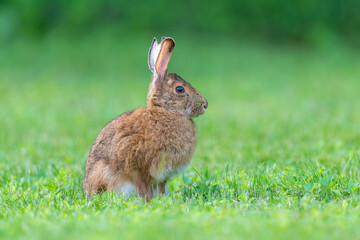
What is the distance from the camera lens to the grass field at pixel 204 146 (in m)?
3.71

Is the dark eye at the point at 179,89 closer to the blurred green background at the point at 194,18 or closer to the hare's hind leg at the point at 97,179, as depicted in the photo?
the hare's hind leg at the point at 97,179

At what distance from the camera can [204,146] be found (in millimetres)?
7930

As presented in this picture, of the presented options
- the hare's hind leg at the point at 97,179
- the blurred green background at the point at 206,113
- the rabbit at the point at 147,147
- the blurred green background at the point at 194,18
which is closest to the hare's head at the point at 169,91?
the rabbit at the point at 147,147

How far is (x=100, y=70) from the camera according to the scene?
18297mm

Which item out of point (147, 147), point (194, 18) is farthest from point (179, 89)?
point (194, 18)

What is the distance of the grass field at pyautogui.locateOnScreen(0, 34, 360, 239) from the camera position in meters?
3.71

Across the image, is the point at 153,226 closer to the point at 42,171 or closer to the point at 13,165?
the point at 42,171

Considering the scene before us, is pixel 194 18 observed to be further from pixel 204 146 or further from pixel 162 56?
pixel 162 56

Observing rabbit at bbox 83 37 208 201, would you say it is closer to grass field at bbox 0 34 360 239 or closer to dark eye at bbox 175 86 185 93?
dark eye at bbox 175 86 185 93

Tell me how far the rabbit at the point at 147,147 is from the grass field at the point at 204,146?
0.73 ft

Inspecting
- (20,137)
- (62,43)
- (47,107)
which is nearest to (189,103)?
(20,137)

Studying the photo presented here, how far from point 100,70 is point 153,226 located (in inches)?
595

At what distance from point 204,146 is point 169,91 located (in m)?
2.73

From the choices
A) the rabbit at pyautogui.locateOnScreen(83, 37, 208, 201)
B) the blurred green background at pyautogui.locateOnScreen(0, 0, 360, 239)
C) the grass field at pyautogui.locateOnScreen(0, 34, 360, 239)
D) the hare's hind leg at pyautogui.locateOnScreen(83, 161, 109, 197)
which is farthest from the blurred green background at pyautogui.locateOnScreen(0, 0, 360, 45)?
the hare's hind leg at pyautogui.locateOnScreen(83, 161, 109, 197)
